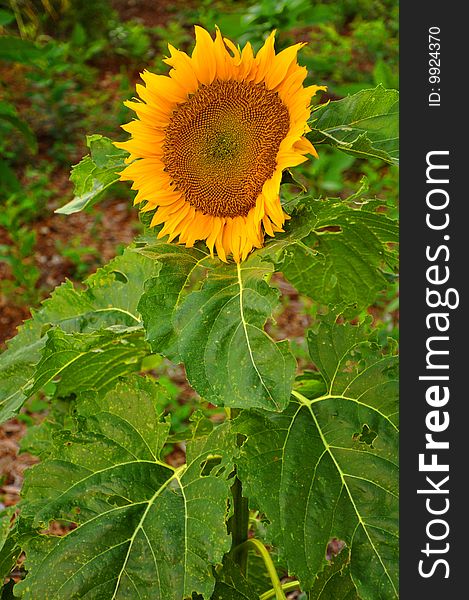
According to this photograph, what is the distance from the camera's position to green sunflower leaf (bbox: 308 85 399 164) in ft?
4.29

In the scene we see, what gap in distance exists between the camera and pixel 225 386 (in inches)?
47.9

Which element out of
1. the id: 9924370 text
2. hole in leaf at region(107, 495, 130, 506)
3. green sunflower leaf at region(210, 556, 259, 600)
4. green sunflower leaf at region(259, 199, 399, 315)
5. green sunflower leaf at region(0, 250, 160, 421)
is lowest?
green sunflower leaf at region(210, 556, 259, 600)

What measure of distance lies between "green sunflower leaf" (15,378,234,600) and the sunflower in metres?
0.31

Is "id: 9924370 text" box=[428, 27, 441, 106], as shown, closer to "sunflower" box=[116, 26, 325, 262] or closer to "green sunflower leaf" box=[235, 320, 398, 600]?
"sunflower" box=[116, 26, 325, 262]

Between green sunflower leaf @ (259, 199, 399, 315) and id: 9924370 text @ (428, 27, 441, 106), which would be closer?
id: 9924370 text @ (428, 27, 441, 106)

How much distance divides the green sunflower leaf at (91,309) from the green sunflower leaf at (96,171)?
20cm

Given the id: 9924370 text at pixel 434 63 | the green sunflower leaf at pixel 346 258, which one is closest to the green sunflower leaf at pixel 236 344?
the green sunflower leaf at pixel 346 258

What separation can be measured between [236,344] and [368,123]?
15.4 inches

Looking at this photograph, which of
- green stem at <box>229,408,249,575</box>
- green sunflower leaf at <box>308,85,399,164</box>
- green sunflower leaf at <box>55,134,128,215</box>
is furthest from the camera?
green stem at <box>229,408,249,575</box>

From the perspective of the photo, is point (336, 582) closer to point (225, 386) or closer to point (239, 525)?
point (239, 525)

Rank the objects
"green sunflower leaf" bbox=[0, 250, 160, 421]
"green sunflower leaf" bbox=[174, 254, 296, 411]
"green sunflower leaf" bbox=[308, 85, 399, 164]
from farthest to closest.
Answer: "green sunflower leaf" bbox=[0, 250, 160, 421], "green sunflower leaf" bbox=[308, 85, 399, 164], "green sunflower leaf" bbox=[174, 254, 296, 411]

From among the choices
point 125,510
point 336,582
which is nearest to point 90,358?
point 125,510

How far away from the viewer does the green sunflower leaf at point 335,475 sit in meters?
1.30

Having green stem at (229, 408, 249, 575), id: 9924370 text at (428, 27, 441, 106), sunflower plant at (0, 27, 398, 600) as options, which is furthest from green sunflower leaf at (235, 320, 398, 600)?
id: 9924370 text at (428, 27, 441, 106)
